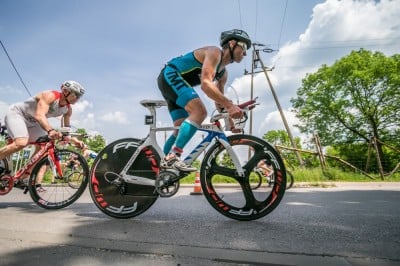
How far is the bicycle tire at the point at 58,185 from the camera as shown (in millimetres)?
4039

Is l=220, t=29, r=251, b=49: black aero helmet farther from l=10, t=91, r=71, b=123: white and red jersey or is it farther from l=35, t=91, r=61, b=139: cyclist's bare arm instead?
l=10, t=91, r=71, b=123: white and red jersey

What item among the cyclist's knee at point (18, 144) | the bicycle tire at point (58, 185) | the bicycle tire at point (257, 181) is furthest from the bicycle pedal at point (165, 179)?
the cyclist's knee at point (18, 144)

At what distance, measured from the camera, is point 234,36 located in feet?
9.98

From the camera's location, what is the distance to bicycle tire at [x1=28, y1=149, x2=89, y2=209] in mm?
4039

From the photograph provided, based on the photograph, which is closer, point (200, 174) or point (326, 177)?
point (200, 174)

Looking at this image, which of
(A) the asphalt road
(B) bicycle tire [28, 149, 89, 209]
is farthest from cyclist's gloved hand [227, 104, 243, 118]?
(B) bicycle tire [28, 149, 89, 209]

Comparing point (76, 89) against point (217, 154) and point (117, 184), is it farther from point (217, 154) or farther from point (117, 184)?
point (217, 154)

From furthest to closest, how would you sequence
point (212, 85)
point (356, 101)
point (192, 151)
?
point (356, 101) < point (192, 151) < point (212, 85)

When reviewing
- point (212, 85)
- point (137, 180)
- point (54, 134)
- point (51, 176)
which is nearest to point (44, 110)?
point (54, 134)

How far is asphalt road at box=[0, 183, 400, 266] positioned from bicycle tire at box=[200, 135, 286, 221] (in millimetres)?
139


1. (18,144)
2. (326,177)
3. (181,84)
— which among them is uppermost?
(181,84)

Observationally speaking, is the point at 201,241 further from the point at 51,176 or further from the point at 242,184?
the point at 51,176

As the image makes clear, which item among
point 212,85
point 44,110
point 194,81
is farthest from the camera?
point 44,110

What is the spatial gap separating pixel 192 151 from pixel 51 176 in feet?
8.93
